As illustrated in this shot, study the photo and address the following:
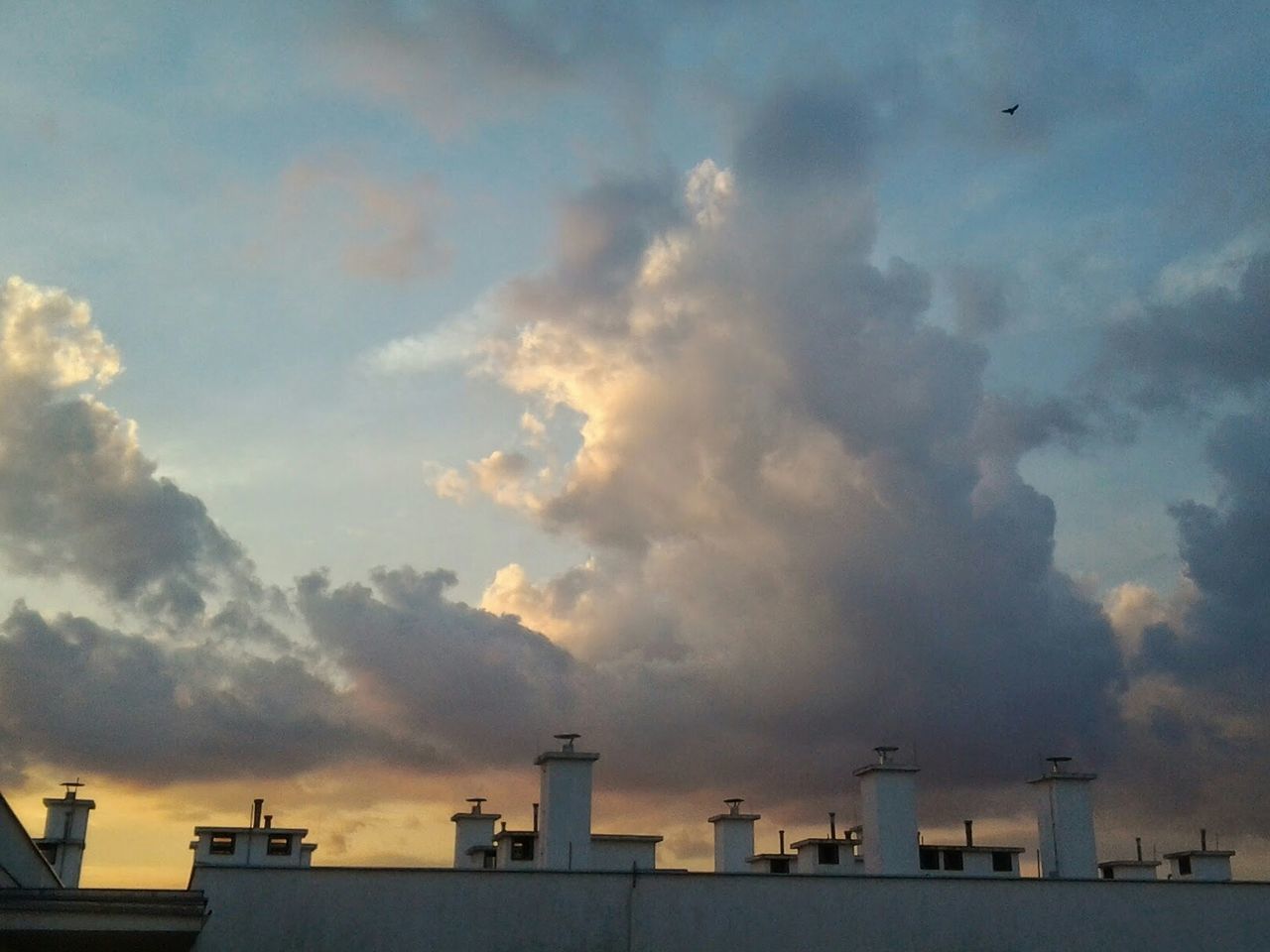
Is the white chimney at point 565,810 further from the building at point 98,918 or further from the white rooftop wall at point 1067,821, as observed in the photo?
the white rooftop wall at point 1067,821

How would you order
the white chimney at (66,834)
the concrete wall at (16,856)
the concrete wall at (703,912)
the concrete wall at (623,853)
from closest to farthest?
the concrete wall at (703,912)
the concrete wall at (16,856)
the concrete wall at (623,853)
the white chimney at (66,834)

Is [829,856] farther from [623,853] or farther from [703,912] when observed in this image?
[703,912]

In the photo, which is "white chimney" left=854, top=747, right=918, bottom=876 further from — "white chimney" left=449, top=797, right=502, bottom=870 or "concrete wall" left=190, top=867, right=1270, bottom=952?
"white chimney" left=449, top=797, right=502, bottom=870

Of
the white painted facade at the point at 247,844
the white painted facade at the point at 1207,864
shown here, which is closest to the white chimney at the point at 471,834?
the white painted facade at the point at 247,844

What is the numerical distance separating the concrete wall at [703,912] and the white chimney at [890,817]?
7.45 metres

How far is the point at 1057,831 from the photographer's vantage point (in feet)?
141

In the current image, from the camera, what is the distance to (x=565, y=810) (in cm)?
3672

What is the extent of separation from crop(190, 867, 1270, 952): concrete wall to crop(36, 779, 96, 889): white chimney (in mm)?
37240

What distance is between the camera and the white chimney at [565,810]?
36.4 m

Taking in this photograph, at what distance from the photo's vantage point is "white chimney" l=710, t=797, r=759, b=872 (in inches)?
2196

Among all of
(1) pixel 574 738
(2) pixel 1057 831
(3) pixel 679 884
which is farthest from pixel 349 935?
(2) pixel 1057 831

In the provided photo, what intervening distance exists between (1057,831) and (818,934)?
15.6 meters

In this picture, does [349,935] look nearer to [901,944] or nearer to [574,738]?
[574,738]

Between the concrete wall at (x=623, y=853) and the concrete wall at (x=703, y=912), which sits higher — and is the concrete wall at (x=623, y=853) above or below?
above
